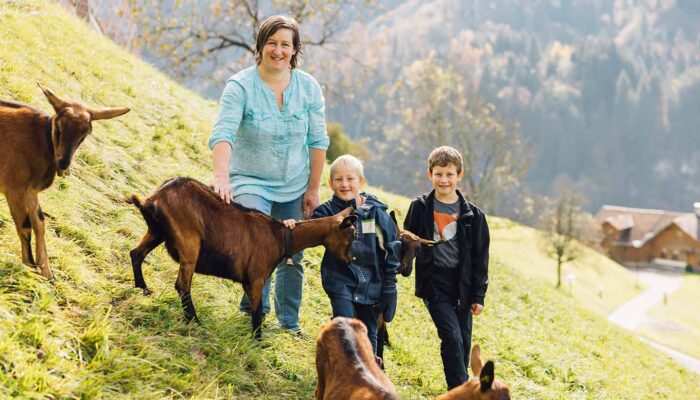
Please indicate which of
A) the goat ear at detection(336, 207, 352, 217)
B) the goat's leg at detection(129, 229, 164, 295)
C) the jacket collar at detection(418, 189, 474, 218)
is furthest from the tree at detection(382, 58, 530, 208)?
the goat's leg at detection(129, 229, 164, 295)

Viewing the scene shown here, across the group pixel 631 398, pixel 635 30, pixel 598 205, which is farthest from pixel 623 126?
pixel 631 398

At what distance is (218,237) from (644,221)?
7465 cm

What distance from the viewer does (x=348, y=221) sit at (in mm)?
4965

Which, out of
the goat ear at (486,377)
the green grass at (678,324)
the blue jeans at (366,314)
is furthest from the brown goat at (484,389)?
the green grass at (678,324)

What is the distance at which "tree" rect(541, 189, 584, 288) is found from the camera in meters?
38.7

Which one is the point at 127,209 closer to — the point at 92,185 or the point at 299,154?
the point at 92,185

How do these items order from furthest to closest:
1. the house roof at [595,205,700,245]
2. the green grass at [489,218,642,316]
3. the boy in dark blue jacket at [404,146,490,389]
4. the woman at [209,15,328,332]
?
the house roof at [595,205,700,245], the green grass at [489,218,642,316], the boy in dark blue jacket at [404,146,490,389], the woman at [209,15,328,332]

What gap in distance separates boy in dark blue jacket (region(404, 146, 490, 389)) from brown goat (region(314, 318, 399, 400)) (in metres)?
1.23

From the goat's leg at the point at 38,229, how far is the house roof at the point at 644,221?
69860 mm

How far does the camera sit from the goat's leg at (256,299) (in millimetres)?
5023

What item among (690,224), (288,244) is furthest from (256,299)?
(690,224)

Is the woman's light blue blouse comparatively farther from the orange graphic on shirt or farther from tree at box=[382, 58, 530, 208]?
tree at box=[382, 58, 530, 208]

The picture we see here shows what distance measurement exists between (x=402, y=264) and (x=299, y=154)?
1.25 meters

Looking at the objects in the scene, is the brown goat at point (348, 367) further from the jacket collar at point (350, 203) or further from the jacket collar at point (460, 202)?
the jacket collar at point (460, 202)
